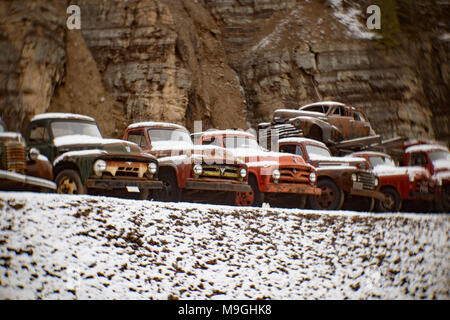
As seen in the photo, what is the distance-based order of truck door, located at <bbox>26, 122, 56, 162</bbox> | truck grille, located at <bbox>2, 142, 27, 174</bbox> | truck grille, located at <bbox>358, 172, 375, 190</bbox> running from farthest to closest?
1. truck grille, located at <bbox>358, 172, 375, 190</bbox>
2. truck door, located at <bbox>26, 122, 56, 162</bbox>
3. truck grille, located at <bbox>2, 142, 27, 174</bbox>

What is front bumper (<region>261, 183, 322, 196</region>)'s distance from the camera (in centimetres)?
687

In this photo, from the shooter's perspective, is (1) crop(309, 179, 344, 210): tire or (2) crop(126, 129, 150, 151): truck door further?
(1) crop(309, 179, 344, 210): tire

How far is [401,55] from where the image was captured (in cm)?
2191

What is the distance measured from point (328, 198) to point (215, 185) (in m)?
2.46

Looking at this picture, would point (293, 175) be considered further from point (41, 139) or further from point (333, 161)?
point (41, 139)

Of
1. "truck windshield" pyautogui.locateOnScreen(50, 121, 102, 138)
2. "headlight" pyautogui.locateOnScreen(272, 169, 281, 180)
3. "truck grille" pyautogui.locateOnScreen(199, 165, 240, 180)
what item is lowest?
"headlight" pyautogui.locateOnScreen(272, 169, 281, 180)

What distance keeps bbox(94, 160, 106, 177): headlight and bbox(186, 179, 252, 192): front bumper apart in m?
1.31

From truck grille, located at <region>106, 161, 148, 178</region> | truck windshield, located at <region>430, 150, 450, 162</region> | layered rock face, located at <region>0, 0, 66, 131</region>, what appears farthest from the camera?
layered rock face, located at <region>0, 0, 66, 131</region>

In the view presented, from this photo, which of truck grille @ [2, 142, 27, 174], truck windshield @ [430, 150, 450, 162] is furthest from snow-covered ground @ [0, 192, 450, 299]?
truck windshield @ [430, 150, 450, 162]

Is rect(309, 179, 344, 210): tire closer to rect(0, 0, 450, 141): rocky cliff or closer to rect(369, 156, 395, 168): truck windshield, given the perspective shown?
rect(369, 156, 395, 168): truck windshield

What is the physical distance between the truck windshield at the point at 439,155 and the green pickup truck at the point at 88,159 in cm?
739

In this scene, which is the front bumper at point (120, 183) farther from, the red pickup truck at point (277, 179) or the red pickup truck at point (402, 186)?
the red pickup truck at point (402, 186)

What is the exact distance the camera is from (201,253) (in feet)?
14.7

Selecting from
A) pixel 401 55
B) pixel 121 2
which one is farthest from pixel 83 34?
pixel 401 55
